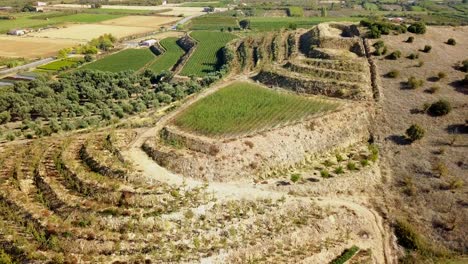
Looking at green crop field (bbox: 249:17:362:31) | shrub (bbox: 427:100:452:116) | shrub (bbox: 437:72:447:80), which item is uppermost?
green crop field (bbox: 249:17:362:31)

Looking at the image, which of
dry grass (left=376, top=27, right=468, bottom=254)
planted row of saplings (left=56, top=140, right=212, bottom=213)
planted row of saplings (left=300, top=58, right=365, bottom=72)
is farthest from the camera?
planted row of saplings (left=300, top=58, right=365, bottom=72)

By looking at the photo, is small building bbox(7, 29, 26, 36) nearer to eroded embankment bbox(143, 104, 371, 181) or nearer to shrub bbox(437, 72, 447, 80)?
eroded embankment bbox(143, 104, 371, 181)

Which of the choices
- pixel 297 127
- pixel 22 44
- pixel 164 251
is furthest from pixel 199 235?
pixel 22 44

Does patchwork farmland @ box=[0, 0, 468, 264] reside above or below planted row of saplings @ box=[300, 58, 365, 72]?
below

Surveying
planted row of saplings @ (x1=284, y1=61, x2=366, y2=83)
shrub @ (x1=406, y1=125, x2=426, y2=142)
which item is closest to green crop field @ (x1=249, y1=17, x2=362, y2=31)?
planted row of saplings @ (x1=284, y1=61, x2=366, y2=83)

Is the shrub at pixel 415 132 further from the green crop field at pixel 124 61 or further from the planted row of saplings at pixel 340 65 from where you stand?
the green crop field at pixel 124 61

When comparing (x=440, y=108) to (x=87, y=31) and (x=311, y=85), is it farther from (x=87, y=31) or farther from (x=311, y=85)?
(x=87, y=31)
